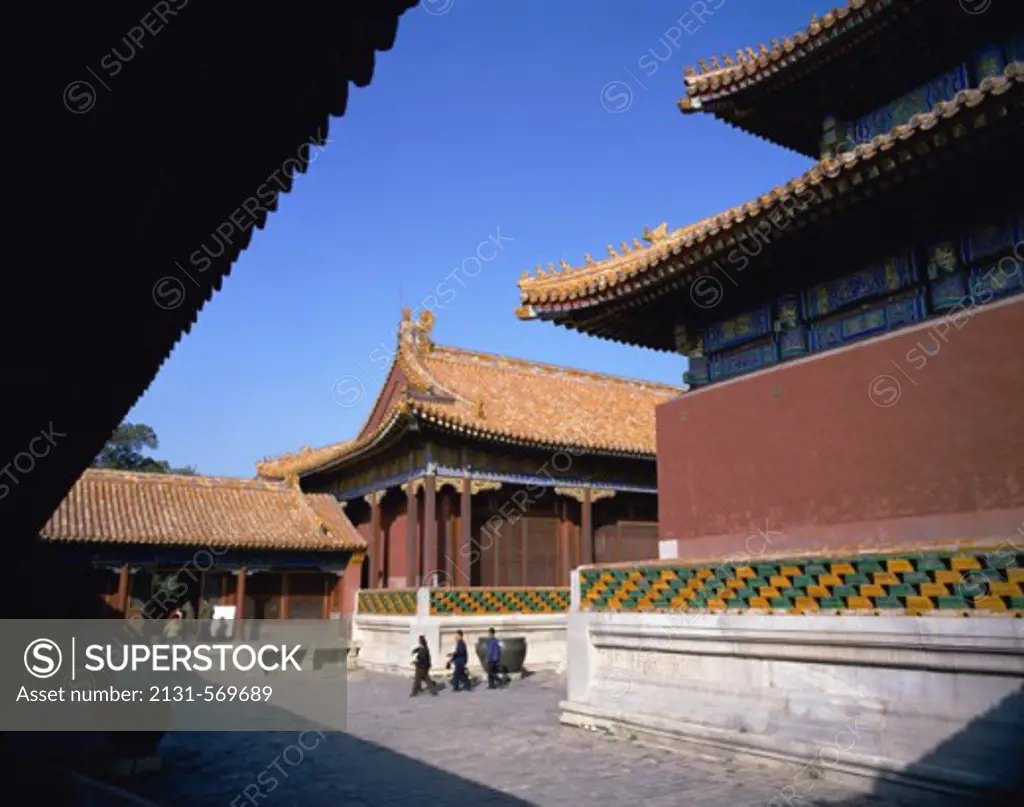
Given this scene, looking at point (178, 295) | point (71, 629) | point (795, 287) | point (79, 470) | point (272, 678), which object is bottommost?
point (272, 678)

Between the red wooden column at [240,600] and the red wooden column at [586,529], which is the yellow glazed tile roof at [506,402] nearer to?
the red wooden column at [586,529]

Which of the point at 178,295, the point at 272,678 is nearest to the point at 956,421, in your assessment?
the point at 178,295

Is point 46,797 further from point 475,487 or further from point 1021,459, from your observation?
point 475,487

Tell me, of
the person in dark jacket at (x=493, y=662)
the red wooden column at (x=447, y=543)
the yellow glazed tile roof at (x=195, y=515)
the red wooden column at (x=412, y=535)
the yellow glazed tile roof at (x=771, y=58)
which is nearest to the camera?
the yellow glazed tile roof at (x=771, y=58)

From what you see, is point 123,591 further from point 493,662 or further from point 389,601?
point 493,662

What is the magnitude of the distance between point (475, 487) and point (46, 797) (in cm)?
1263

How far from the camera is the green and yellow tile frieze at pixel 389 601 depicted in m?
17.1

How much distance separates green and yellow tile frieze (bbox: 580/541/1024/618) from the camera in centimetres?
590

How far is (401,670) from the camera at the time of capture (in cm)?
1720

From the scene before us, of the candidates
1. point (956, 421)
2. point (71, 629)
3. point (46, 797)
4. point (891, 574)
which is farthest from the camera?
point (71, 629)

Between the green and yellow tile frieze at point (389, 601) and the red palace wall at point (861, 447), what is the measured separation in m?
8.45

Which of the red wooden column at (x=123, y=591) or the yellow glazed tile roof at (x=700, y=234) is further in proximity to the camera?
the red wooden column at (x=123, y=591)

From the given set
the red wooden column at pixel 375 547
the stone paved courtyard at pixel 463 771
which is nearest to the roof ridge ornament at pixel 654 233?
the stone paved courtyard at pixel 463 771

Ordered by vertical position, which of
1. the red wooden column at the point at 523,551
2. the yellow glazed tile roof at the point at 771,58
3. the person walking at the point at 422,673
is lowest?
the person walking at the point at 422,673
